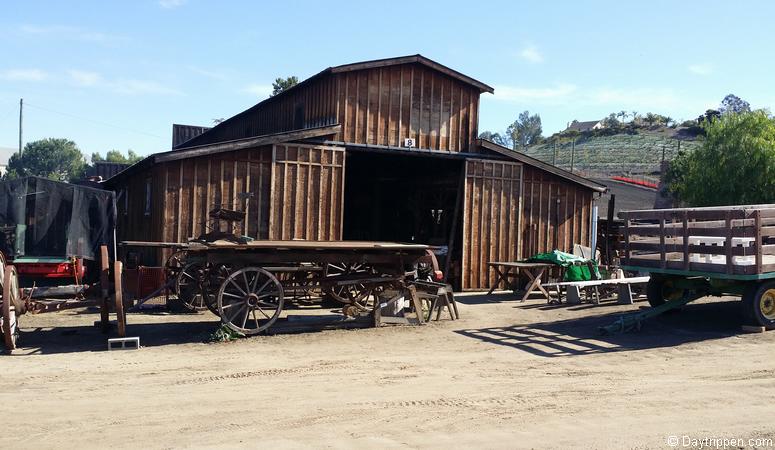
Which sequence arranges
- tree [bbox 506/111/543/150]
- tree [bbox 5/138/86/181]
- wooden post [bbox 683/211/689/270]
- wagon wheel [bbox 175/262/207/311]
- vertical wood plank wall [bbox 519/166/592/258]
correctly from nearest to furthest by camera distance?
wooden post [bbox 683/211/689/270]
wagon wheel [bbox 175/262/207/311]
vertical wood plank wall [bbox 519/166/592/258]
tree [bbox 5/138/86/181]
tree [bbox 506/111/543/150]

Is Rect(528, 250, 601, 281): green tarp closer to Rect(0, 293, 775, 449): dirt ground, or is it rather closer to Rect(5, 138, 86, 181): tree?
Rect(0, 293, 775, 449): dirt ground

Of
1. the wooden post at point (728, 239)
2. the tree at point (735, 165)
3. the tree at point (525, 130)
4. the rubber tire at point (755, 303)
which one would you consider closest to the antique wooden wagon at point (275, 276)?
the wooden post at point (728, 239)

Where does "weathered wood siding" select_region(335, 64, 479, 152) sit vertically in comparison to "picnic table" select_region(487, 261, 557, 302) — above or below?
above

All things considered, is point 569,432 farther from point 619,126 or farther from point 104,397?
point 619,126

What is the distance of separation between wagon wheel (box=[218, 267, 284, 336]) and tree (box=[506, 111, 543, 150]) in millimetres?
130890

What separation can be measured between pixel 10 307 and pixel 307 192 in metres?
7.99

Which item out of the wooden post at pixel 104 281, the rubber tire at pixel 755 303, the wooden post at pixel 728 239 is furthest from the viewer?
the rubber tire at pixel 755 303

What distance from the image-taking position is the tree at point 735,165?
107 feet

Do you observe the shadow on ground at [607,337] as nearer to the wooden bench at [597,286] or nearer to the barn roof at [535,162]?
the wooden bench at [597,286]

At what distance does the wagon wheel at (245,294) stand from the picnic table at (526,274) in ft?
24.9

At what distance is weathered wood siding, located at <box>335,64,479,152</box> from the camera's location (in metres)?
17.6

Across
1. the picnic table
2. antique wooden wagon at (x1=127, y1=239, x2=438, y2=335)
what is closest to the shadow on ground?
antique wooden wagon at (x1=127, y1=239, x2=438, y2=335)

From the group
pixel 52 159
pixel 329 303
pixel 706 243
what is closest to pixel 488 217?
pixel 329 303

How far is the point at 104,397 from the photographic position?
7.22 m
